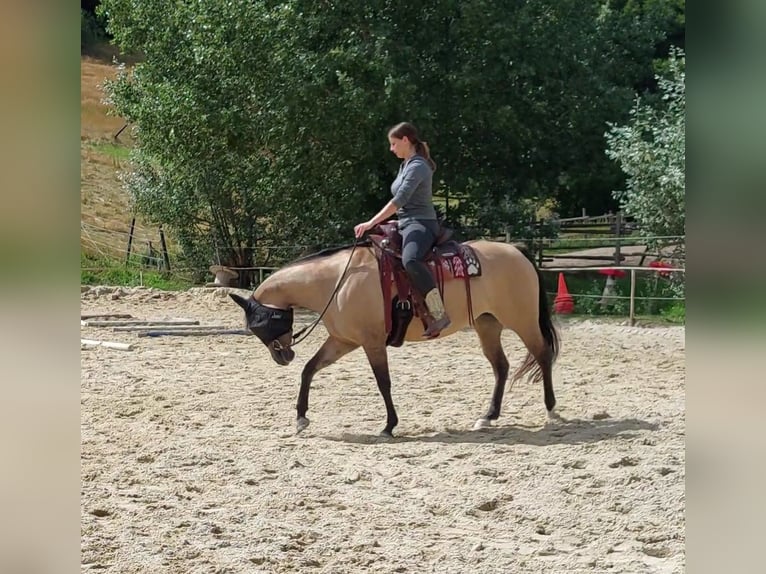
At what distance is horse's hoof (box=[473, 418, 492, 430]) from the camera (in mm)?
5802

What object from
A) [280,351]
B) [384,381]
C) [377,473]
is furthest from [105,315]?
[377,473]

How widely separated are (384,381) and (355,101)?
7587 mm

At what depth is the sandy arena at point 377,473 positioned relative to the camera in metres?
3.51

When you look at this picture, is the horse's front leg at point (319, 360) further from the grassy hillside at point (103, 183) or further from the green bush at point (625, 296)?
the grassy hillside at point (103, 183)

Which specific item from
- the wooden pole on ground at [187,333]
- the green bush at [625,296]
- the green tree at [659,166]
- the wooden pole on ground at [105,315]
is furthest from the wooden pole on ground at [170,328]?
the green tree at [659,166]

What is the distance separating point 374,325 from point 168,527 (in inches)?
89.2

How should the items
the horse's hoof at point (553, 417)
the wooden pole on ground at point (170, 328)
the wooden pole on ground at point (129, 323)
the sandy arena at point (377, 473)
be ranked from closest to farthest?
the sandy arena at point (377, 473) < the horse's hoof at point (553, 417) < the wooden pole on ground at point (170, 328) < the wooden pole on ground at point (129, 323)

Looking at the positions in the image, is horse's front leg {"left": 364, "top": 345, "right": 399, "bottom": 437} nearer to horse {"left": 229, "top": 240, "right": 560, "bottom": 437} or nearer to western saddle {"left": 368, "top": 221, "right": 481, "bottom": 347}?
horse {"left": 229, "top": 240, "right": 560, "bottom": 437}

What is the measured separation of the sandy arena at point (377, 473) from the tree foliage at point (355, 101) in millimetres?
5906

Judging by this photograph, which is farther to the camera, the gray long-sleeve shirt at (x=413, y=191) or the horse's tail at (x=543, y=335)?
the horse's tail at (x=543, y=335)

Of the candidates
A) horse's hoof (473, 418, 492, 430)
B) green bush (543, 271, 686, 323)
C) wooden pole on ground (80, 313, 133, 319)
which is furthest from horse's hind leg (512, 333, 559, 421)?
wooden pole on ground (80, 313, 133, 319)

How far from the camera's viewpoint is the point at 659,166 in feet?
40.3
